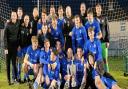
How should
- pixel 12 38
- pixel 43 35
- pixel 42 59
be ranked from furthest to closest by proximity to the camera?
pixel 12 38 → pixel 43 35 → pixel 42 59

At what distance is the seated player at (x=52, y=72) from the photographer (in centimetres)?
1170

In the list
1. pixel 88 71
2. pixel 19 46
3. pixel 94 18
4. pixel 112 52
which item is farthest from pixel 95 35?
pixel 112 52

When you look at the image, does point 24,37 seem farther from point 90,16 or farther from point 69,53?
point 90,16

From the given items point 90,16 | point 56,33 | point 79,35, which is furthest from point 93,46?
point 56,33

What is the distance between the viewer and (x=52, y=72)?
11789 millimetres

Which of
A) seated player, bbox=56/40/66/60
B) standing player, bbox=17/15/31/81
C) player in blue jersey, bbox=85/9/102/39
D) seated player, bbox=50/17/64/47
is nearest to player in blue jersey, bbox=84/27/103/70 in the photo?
player in blue jersey, bbox=85/9/102/39

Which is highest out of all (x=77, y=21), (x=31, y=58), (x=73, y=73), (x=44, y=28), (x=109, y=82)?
(x=77, y=21)

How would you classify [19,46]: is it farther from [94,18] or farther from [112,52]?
[112,52]

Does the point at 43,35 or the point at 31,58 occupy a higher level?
the point at 43,35

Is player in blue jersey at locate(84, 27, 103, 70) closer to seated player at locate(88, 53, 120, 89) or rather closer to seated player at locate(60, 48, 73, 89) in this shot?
seated player at locate(60, 48, 73, 89)

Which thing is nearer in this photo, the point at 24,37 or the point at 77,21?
the point at 77,21

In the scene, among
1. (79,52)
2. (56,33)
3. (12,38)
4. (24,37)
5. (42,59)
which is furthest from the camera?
(24,37)

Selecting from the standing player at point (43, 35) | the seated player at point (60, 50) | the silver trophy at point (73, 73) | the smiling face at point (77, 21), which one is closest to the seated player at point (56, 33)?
the standing player at point (43, 35)

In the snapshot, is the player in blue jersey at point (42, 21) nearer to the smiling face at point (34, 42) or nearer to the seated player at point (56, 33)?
the seated player at point (56, 33)
